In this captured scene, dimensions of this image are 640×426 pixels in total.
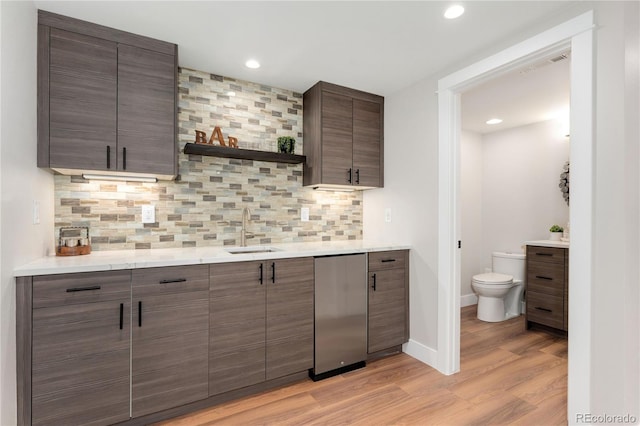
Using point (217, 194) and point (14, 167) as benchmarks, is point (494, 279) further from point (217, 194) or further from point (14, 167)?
point (14, 167)

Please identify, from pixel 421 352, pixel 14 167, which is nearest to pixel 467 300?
pixel 421 352

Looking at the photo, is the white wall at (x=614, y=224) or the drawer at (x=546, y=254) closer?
the white wall at (x=614, y=224)

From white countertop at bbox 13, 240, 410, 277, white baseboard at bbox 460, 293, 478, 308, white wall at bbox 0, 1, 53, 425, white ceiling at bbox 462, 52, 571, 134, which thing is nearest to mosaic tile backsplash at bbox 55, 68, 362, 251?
white countertop at bbox 13, 240, 410, 277

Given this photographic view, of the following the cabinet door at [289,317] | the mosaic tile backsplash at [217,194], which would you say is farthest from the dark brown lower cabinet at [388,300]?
the mosaic tile backsplash at [217,194]

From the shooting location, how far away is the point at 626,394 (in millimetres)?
1561

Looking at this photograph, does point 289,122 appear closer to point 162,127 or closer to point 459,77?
point 162,127

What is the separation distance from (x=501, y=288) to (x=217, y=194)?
10.8 ft

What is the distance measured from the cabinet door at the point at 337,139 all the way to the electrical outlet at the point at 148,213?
55.6 inches

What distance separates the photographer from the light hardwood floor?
194cm

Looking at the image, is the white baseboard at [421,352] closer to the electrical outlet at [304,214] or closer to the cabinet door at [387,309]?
the cabinet door at [387,309]

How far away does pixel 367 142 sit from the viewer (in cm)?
313

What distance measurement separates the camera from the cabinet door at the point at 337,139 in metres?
2.86

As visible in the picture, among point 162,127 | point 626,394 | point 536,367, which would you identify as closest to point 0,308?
point 162,127

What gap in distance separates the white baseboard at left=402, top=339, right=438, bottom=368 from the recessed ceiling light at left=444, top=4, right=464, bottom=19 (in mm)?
2459
